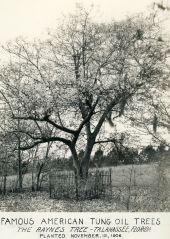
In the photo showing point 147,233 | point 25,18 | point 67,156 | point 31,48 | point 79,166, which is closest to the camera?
point 147,233

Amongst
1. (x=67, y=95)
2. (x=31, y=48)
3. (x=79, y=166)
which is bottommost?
(x=79, y=166)

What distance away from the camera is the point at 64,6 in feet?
30.2

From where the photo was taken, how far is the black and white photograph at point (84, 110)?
34.5 feet

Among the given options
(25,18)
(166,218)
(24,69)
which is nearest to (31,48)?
(24,69)

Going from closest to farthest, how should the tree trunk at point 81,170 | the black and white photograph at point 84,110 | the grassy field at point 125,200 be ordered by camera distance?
the grassy field at point 125,200
the black and white photograph at point 84,110
the tree trunk at point 81,170

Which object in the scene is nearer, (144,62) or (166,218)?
(166,218)

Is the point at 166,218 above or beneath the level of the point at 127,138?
beneath

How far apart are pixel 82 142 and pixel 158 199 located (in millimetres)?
5467

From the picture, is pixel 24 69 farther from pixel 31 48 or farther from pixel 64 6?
pixel 64 6

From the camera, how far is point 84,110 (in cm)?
1382
